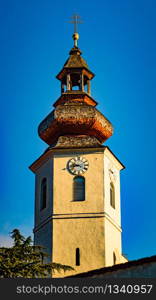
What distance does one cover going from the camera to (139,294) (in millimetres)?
16500

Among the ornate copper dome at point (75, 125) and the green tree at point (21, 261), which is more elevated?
the ornate copper dome at point (75, 125)

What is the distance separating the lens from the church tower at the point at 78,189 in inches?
1260

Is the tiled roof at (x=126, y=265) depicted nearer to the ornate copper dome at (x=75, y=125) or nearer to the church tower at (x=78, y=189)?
the church tower at (x=78, y=189)

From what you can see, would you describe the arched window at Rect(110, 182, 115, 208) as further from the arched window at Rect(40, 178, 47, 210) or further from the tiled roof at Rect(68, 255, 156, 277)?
the tiled roof at Rect(68, 255, 156, 277)

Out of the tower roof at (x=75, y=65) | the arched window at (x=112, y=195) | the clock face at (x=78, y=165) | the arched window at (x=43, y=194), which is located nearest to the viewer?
the clock face at (x=78, y=165)

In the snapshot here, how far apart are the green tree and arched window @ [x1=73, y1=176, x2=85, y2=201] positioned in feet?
A: 33.0

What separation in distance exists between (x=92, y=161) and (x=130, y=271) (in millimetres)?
13070

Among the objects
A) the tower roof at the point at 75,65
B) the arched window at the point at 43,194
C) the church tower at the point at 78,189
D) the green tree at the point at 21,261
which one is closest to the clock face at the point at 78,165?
the church tower at the point at 78,189

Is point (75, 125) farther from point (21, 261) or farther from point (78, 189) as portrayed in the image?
point (21, 261)

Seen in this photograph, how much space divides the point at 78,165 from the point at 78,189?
111 centimetres

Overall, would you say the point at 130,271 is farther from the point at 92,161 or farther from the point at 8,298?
the point at 92,161

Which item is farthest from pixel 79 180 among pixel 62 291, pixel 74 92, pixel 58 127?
pixel 62 291

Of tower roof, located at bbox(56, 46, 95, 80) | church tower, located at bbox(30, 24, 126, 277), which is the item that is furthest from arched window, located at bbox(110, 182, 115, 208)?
tower roof, located at bbox(56, 46, 95, 80)

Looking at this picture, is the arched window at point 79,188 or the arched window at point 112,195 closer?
the arched window at point 79,188
